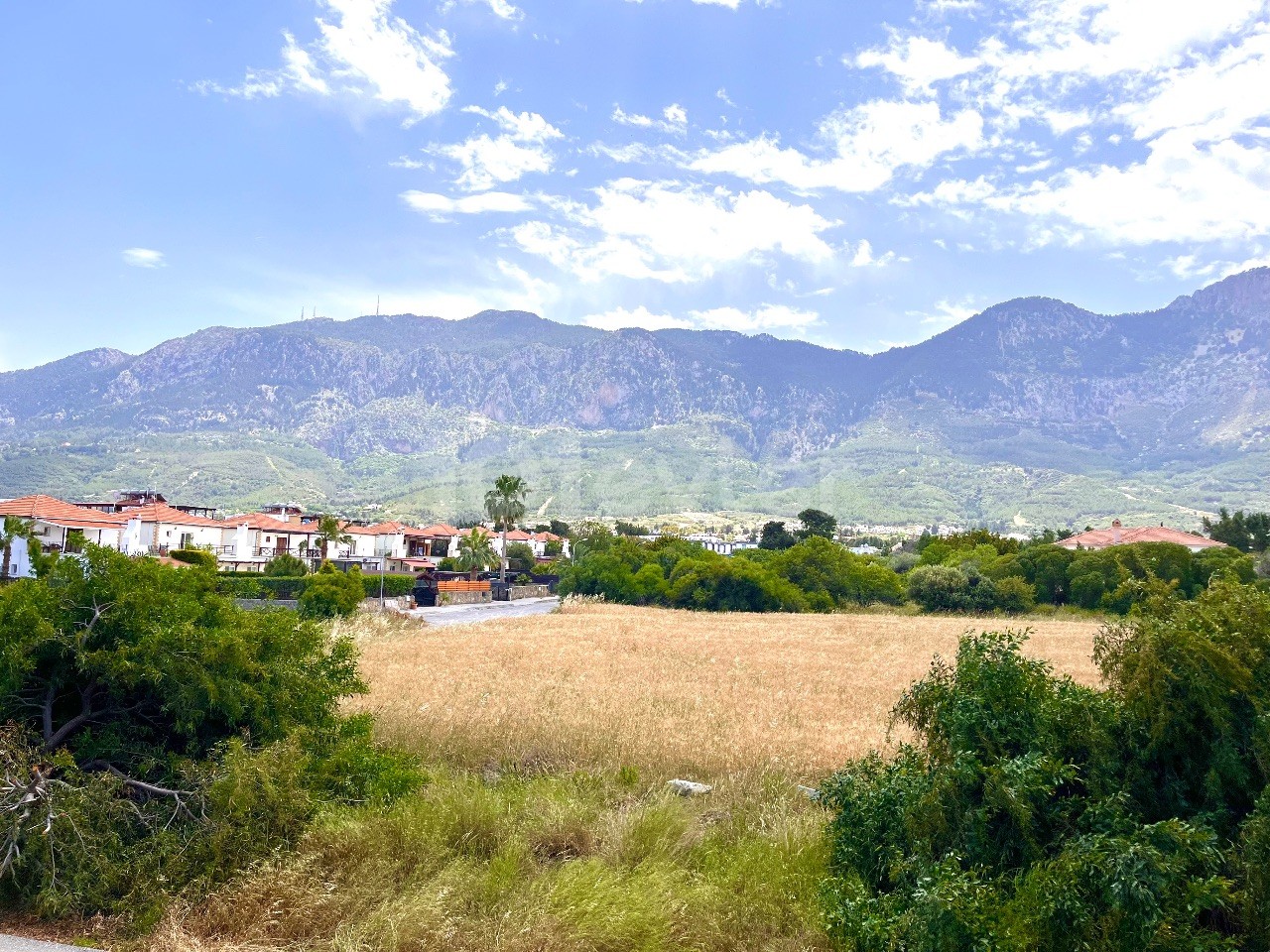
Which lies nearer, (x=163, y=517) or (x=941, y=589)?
(x=941, y=589)

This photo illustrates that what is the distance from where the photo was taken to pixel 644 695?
15430 millimetres

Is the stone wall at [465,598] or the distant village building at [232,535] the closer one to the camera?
the distant village building at [232,535]

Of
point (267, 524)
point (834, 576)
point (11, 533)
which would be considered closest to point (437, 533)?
point (267, 524)

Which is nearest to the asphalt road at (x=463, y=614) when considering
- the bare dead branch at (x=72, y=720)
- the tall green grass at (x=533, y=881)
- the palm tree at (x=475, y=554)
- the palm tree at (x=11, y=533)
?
the palm tree at (x=11, y=533)

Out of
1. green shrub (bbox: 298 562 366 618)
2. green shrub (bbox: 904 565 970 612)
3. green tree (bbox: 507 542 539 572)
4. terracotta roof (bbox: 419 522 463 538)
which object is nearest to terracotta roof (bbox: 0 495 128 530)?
green shrub (bbox: 298 562 366 618)

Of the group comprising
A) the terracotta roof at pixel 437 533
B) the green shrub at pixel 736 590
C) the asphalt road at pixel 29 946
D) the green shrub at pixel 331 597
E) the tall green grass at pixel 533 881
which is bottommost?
the terracotta roof at pixel 437 533

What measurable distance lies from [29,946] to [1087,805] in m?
7.30

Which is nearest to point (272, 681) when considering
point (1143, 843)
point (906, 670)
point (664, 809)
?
point (664, 809)

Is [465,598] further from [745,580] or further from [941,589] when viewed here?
[941,589]

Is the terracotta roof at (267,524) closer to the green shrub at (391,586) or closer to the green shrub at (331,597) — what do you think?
the green shrub at (391,586)

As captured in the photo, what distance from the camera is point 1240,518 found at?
81938 millimetres

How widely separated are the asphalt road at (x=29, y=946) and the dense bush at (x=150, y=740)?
260 millimetres

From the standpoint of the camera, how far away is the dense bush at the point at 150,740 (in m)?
6.70

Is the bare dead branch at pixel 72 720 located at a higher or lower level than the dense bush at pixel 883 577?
higher
